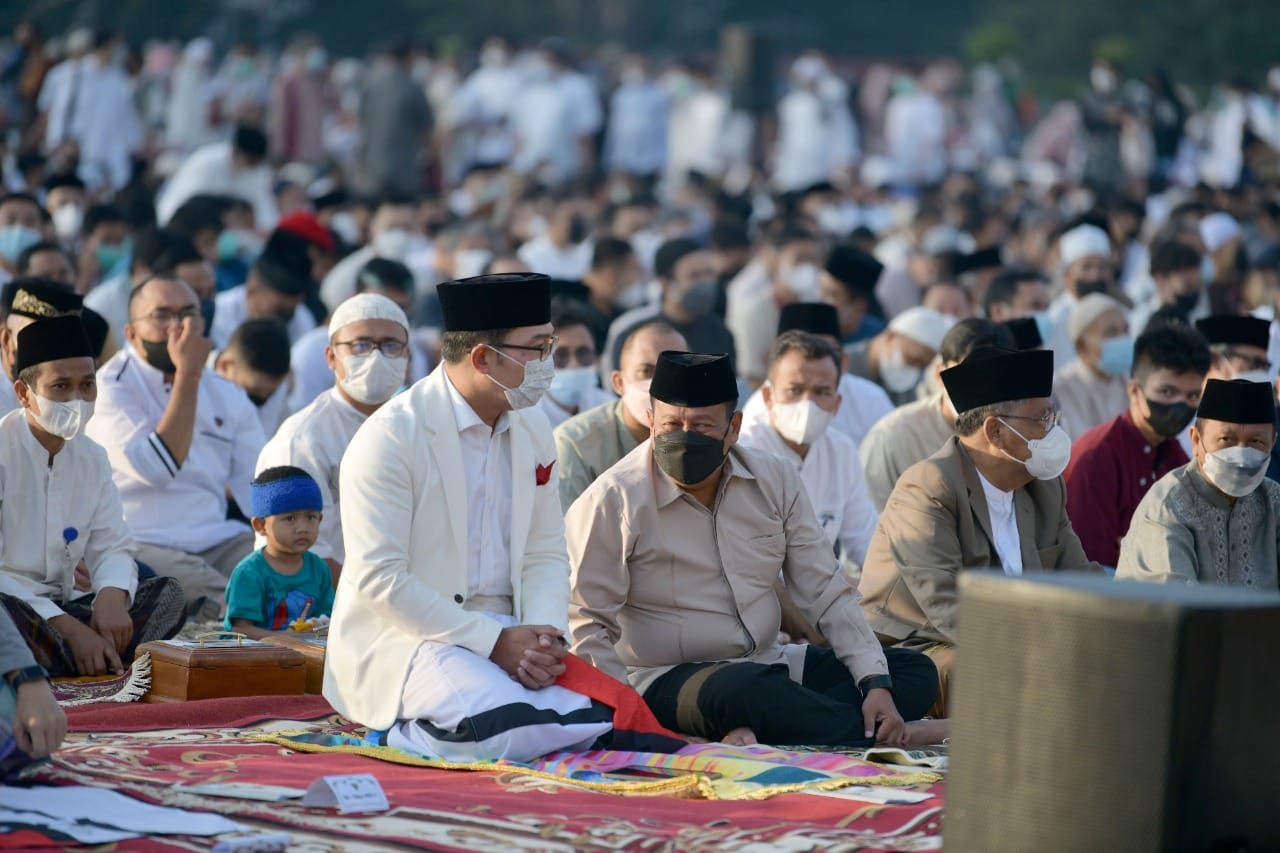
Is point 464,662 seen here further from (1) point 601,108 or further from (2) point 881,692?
(1) point 601,108

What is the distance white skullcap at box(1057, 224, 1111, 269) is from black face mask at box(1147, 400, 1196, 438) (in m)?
5.31

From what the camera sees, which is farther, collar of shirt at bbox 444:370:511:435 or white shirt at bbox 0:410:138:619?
white shirt at bbox 0:410:138:619

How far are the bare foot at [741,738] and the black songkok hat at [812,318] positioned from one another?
3.39 metres

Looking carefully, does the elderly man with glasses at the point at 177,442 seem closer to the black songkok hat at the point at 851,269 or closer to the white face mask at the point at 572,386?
the white face mask at the point at 572,386

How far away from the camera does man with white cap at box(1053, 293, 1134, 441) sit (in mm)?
8922

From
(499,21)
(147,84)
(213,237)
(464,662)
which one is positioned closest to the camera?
(464,662)

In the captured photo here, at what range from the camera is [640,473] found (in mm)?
5609

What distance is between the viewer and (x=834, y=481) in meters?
7.09

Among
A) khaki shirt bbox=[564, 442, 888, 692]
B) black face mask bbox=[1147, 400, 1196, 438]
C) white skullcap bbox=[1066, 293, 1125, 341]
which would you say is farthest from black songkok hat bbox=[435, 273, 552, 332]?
white skullcap bbox=[1066, 293, 1125, 341]

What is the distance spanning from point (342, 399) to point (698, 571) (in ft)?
6.13

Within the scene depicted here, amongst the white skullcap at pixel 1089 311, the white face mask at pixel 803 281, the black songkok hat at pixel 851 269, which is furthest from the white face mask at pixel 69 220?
the white skullcap at pixel 1089 311

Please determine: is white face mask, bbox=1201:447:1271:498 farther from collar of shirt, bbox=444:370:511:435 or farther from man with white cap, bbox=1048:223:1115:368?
man with white cap, bbox=1048:223:1115:368

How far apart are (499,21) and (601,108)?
418 inches

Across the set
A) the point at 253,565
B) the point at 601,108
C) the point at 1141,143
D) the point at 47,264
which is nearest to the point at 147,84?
the point at 601,108
